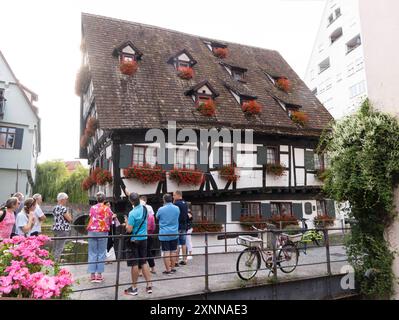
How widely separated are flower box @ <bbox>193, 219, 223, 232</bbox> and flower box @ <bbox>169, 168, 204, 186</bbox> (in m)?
1.61

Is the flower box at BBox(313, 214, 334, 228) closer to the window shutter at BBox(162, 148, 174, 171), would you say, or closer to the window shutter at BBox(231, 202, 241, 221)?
the window shutter at BBox(231, 202, 241, 221)

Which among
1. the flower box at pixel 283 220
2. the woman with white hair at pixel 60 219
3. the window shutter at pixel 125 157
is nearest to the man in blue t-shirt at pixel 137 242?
the woman with white hair at pixel 60 219

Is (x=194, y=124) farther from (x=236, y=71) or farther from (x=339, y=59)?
(x=339, y=59)

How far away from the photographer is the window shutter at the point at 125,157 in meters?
13.5

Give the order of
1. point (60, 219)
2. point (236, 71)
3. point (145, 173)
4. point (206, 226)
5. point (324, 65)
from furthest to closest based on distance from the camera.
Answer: point (324, 65) < point (236, 71) < point (206, 226) < point (145, 173) < point (60, 219)

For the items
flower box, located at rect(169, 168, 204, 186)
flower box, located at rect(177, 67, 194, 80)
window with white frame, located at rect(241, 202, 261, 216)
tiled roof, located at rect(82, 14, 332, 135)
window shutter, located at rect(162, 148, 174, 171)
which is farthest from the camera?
flower box, located at rect(177, 67, 194, 80)

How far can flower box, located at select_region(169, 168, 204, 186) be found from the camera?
13828 millimetres

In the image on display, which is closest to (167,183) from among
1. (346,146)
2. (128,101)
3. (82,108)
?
(128,101)

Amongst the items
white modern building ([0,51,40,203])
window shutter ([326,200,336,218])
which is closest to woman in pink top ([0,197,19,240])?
window shutter ([326,200,336,218])

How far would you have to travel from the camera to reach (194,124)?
14.8 metres

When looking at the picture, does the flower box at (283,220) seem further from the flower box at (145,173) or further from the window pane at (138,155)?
the window pane at (138,155)

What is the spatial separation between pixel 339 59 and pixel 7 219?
107 ft

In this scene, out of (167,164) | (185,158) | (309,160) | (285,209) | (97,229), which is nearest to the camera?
(97,229)

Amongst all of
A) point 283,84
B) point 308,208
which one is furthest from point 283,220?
point 283,84
